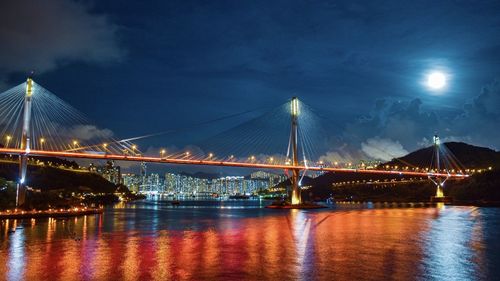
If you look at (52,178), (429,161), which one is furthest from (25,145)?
(429,161)

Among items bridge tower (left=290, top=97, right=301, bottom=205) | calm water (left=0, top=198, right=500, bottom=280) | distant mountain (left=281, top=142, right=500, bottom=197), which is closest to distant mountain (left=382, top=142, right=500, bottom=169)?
distant mountain (left=281, top=142, right=500, bottom=197)

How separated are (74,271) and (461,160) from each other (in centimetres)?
12785

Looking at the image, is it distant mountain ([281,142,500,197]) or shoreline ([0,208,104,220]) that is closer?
shoreline ([0,208,104,220])

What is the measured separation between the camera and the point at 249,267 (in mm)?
13617

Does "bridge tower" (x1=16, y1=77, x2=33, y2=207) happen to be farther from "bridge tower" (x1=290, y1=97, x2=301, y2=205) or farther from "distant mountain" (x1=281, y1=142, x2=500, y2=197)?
"distant mountain" (x1=281, y1=142, x2=500, y2=197)

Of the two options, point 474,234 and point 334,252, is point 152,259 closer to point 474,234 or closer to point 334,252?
point 334,252

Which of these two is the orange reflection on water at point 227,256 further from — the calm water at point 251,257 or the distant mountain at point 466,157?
the distant mountain at point 466,157

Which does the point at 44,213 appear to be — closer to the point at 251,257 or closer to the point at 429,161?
the point at 251,257

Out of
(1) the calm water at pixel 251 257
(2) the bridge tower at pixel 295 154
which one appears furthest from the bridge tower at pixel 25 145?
(2) the bridge tower at pixel 295 154

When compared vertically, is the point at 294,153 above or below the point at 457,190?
above

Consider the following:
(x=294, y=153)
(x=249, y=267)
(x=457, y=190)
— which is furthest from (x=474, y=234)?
(x=457, y=190)

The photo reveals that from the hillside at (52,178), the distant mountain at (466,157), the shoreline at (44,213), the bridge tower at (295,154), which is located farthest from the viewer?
the distant mountain at (466,157)

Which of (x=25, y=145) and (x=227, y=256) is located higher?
(x=25, y=145)

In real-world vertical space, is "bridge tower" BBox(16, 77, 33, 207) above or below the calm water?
above
